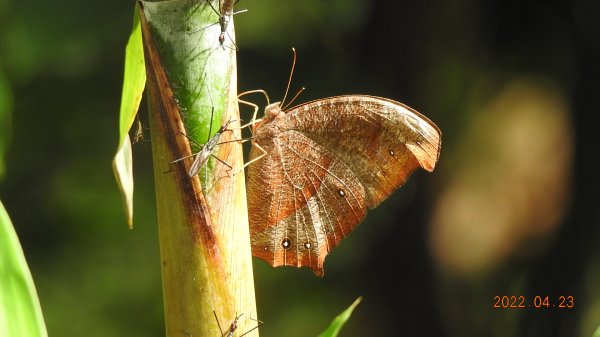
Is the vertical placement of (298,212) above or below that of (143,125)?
below

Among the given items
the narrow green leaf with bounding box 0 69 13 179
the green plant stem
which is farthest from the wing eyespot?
the narrow green leaf with bounding box 0 69 13 179

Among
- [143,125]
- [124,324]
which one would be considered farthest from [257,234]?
[124,324]

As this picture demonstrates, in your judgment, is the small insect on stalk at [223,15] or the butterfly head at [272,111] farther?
the butterfly head at [272,111]

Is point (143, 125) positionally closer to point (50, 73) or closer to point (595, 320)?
point (50, 73)

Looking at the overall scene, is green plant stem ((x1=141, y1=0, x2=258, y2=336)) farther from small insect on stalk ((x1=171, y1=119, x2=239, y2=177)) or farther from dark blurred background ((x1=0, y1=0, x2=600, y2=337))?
dark blurred background ((x1=0, y1=0, x2=600, y2=337))

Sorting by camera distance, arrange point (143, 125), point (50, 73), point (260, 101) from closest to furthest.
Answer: point (143, 125) → point (50, 73) → point (260, 101)
